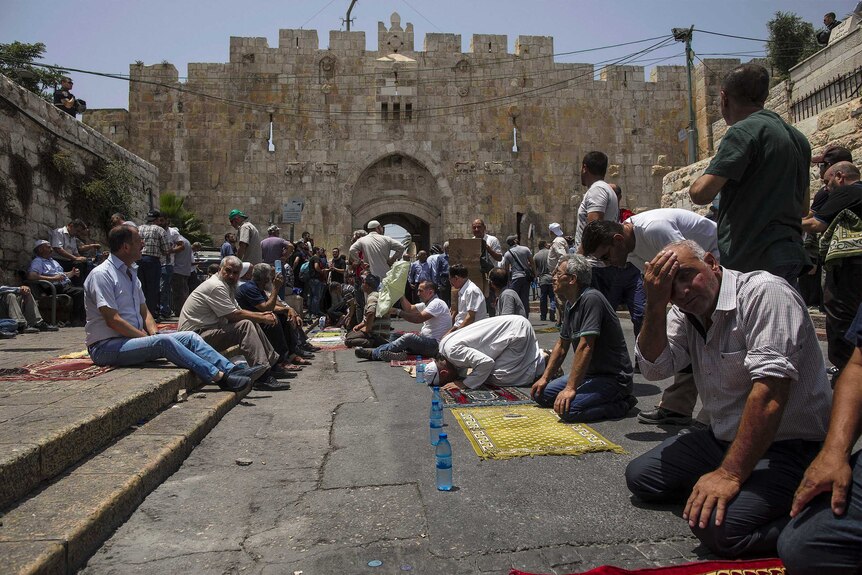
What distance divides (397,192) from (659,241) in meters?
17.5

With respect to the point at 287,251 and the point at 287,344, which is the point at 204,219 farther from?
the point at 287,344

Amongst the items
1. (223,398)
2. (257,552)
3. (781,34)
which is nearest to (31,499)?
(257,552)

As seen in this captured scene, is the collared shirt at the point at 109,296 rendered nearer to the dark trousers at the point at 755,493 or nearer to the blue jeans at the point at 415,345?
the blue jeans at the point at 415,345

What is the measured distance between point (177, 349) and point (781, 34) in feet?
98.3

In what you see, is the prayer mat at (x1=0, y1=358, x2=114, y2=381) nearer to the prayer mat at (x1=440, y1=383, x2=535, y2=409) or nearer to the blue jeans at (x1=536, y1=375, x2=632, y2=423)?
the prayer mat at (x1=440, y1=383, x2=535, y2=409)

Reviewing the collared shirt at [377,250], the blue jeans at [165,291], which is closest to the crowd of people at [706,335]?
the collared shirt at [377,250]

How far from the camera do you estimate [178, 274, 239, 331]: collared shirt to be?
6121 mm

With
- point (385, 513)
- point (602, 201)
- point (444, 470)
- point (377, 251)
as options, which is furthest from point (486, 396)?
point (377, 251)

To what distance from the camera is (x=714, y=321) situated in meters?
2.49

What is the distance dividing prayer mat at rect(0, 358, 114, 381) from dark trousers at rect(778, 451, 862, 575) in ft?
15.1

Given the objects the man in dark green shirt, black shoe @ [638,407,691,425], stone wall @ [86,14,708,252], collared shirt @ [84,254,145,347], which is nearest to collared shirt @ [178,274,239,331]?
collared shirt @ [84,254,145,347]

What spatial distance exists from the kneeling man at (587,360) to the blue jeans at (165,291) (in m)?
7.99

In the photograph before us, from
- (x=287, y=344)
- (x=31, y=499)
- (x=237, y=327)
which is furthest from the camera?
(x=287, y=344)

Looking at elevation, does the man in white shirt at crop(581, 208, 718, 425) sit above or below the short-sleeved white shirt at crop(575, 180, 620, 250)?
below
